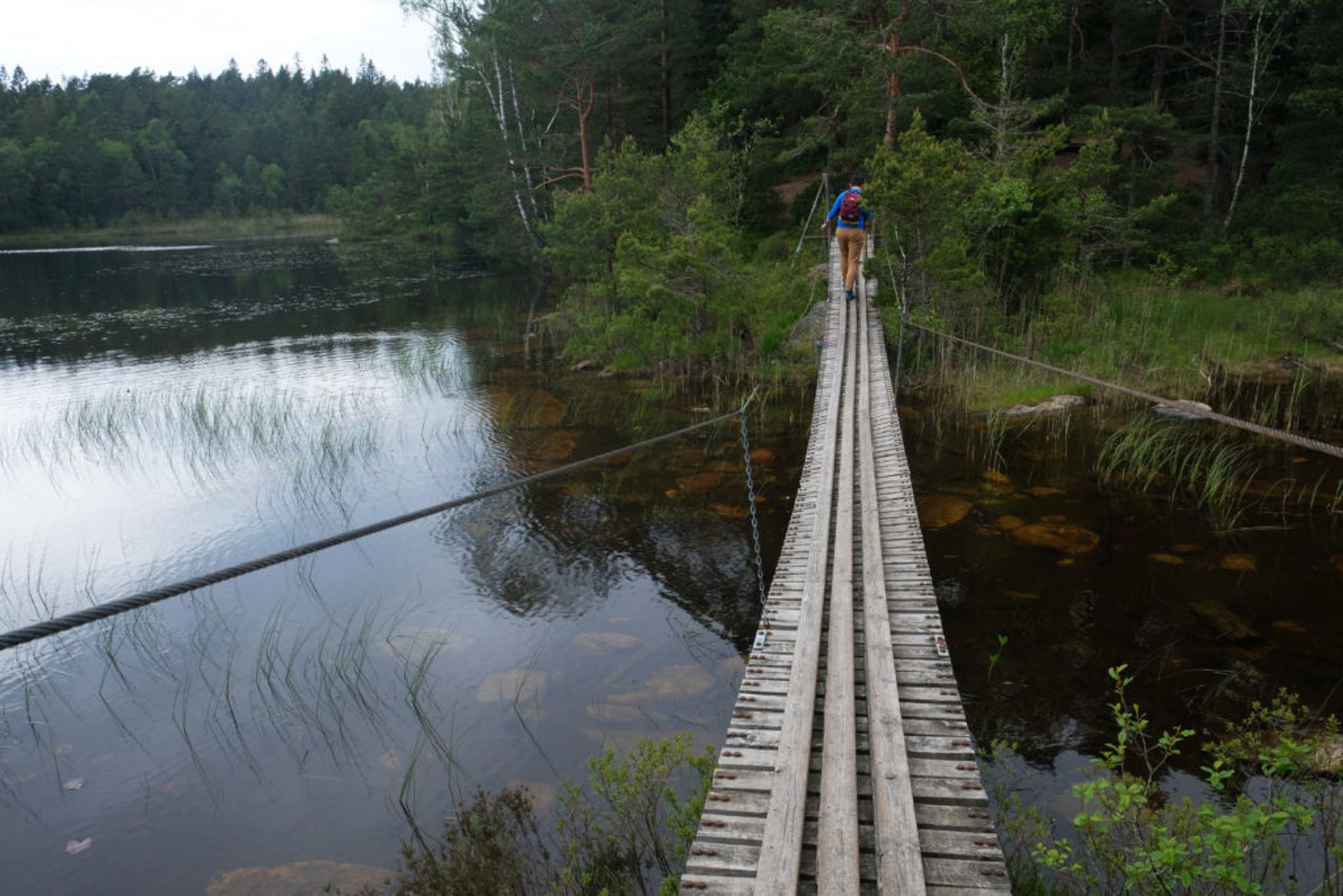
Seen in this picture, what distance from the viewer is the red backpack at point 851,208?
11961 millimetres

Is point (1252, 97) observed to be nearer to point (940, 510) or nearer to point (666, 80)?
point (940, 510)

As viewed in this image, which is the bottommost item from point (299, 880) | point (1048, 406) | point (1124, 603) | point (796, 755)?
point (299, 880)

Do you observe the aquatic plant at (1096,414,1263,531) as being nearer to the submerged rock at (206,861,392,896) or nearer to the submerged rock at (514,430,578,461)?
the submerged rock at (514,430,578,461)

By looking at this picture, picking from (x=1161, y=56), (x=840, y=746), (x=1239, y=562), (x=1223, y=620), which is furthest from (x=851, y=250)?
(x=1161, y=56)

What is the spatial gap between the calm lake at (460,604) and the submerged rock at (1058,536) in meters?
0.08

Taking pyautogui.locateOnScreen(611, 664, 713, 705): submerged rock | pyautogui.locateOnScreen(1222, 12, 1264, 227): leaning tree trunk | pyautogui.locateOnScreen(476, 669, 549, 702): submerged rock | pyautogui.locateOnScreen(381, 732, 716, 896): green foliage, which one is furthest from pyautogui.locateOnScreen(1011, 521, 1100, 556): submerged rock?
pyautogui.locateOnScreen(1222, 12, 1264, 227): leaning tree trunk

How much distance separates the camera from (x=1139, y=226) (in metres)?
18.1

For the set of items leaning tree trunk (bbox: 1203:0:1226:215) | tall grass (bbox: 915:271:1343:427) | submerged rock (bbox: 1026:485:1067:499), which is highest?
leaning tree trunk (bbox: 1203:0:1226:215)

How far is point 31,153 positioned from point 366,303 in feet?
206

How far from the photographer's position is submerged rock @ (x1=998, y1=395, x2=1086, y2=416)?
12719mm

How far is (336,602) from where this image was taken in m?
8.01

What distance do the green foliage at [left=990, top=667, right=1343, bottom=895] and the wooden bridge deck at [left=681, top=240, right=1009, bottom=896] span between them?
25.6 inches

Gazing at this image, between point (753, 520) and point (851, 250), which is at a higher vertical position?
point (851, 250)

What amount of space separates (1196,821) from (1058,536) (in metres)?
4.75
